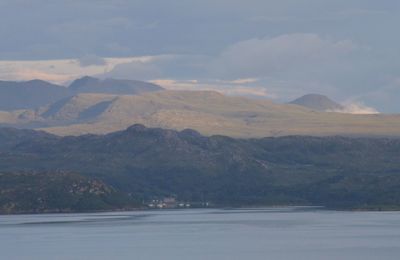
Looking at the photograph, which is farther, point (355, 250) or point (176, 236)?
point (176, 236)

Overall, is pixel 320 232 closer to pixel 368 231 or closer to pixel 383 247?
pixel 368 231

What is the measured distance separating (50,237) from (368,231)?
47922 mm

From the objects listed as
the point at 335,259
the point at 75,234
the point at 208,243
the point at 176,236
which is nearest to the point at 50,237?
the point at 75,234

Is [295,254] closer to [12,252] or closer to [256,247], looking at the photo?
[256,247]

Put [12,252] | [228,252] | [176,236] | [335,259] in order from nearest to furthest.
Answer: [335,259]
[228,252]
[12,252]
[176,236]

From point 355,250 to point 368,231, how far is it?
3769 centimetres

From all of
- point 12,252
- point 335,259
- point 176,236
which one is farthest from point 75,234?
point 335,259

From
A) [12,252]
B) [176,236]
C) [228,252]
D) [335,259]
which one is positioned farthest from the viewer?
[176,236]

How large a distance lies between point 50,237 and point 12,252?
94.9 feet

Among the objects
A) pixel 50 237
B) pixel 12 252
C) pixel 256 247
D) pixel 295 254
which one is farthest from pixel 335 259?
pixel 50 237

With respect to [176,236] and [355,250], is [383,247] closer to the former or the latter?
[355,250]

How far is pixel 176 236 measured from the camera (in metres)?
187

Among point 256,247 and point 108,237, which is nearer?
point 256,247

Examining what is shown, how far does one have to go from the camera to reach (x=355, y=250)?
154 metres
